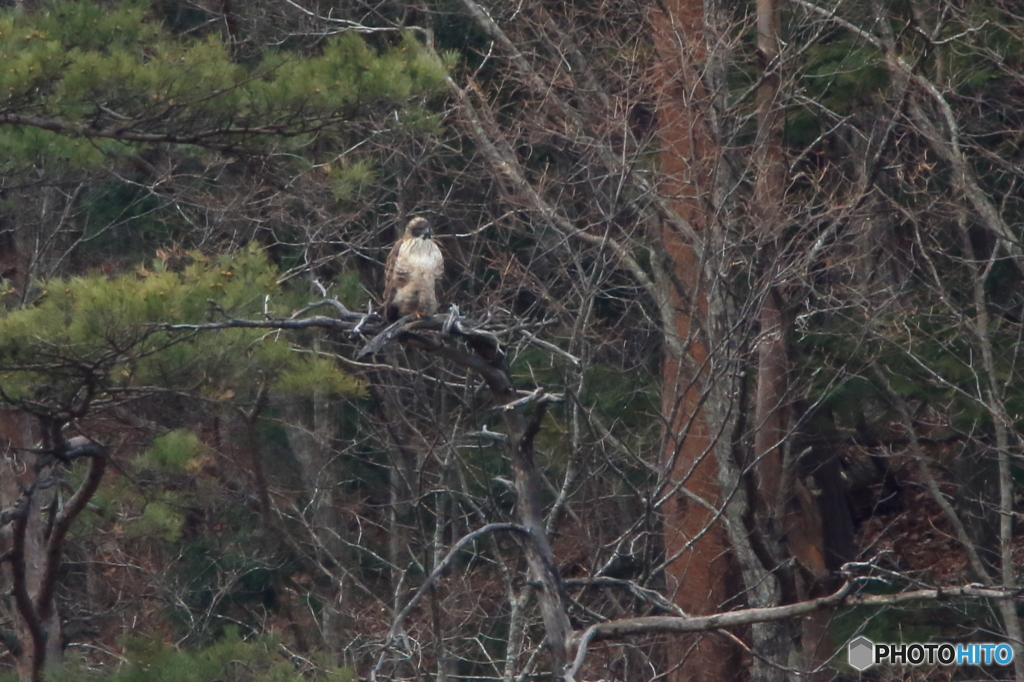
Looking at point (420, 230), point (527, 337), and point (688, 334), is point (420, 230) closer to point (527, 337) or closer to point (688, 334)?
point (527, 337)

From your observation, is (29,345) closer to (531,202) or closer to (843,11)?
(531,202)

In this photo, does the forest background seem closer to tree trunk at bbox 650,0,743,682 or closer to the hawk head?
tree trunk at bbox 650,0,743,682

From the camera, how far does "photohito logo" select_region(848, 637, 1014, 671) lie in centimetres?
841

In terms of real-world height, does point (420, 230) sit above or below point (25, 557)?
above

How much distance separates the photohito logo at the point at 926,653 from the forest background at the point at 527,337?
206 millimetres

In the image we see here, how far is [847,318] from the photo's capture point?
8297 millimetres

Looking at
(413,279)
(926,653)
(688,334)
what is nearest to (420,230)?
(413,279)

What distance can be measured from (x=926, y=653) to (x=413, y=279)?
495cm

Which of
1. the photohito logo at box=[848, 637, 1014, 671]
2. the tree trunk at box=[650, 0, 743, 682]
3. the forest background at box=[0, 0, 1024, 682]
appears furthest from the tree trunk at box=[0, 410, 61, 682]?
the photohito logo at box=[848, 637, 1014, 671]

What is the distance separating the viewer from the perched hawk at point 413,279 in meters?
5.69

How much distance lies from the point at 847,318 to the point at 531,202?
7.41ft

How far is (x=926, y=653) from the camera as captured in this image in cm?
849

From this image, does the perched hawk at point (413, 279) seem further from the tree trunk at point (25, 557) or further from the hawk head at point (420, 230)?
the tree trunk at point (25, 557)

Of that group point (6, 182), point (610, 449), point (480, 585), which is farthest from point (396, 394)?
point (6, 182)
